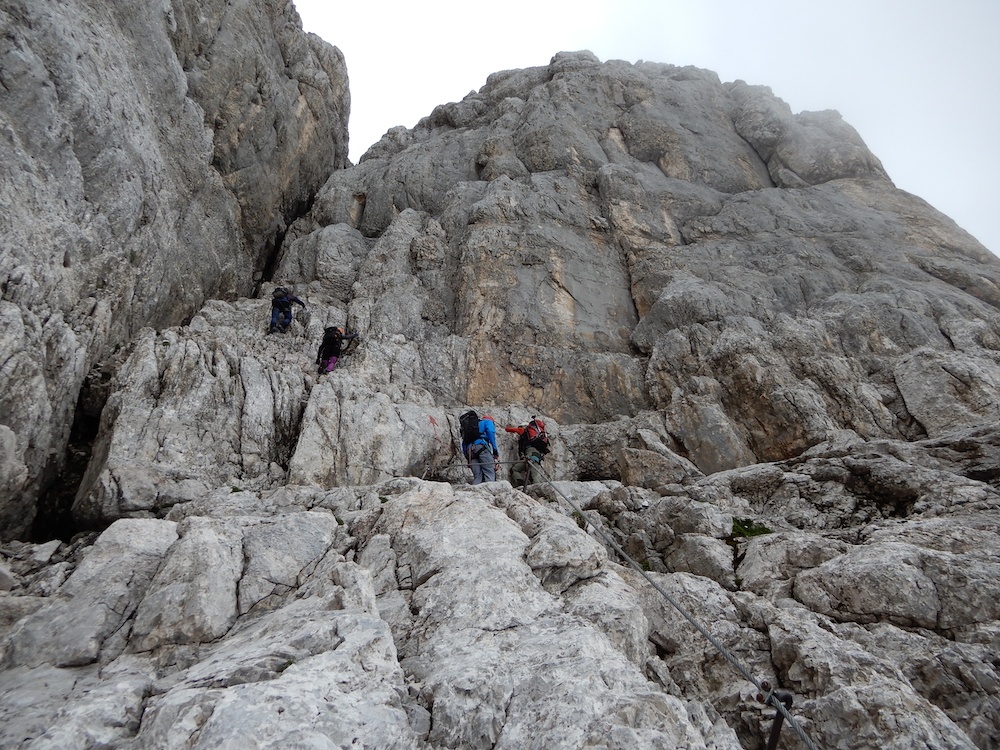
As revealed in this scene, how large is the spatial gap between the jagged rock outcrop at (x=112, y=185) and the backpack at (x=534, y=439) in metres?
13.3

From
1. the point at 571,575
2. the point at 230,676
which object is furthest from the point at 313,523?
the point at 571,575

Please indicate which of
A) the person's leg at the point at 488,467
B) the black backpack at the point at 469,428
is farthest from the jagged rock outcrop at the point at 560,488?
the person's leg at the point at 488,467

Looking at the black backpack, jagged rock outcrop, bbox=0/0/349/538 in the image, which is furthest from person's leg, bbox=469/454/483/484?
jagged rock outcrop, bbox=0/0/349/538

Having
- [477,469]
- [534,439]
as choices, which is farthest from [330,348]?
[534,439]

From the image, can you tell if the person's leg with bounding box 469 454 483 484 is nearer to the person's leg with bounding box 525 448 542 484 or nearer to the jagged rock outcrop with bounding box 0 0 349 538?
the person's leg with bounding box 525 448 542 484

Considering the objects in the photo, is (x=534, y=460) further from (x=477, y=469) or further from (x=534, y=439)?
(x=477, y=469)

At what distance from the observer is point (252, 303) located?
25.8 metres

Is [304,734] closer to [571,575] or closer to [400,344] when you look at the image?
[571,575]

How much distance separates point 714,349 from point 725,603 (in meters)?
14.8

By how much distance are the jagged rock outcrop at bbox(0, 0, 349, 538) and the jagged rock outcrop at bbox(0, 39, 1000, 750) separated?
152 cm

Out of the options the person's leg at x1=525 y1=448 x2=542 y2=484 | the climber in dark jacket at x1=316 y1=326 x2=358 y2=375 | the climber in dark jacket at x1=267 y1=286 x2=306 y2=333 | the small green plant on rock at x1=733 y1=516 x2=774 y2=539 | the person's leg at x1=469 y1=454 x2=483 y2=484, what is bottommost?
the small green plant on rock at x1=733 y1=516 x2=774 y2=539

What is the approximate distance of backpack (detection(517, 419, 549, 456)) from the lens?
757 inches

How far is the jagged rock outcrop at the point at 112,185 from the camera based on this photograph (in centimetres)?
1365

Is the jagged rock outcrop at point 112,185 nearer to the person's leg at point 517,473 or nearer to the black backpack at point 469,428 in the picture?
the black backpack at point 469,428
